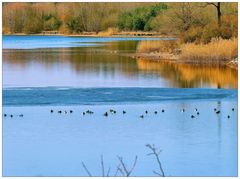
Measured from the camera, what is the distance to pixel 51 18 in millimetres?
52281

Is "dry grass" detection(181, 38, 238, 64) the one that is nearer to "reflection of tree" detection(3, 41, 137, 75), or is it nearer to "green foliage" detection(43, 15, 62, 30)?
"reflection of tree" detection(3, 41, 137, 75)

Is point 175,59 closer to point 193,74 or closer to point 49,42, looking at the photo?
point 193,74

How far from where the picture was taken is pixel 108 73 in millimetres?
22219

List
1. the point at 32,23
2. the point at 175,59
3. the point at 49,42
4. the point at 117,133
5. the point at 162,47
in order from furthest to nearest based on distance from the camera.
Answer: the point at 32,23
the point at 49,42
the point at 162,47
the point at 175,59
the point at 117,133

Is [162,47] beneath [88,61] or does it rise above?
above

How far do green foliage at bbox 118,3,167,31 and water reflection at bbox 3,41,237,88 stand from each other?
18956 mm

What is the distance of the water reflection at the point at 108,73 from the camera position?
19.3 m

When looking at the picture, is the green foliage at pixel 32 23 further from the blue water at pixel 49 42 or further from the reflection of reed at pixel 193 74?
the reflection of reed at pixel 193 74

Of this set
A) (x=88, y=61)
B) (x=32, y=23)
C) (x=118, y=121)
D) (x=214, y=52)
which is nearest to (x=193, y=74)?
(x=214, y=52)

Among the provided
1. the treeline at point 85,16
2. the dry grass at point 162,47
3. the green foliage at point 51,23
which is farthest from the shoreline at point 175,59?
the green foliage at point 51,23

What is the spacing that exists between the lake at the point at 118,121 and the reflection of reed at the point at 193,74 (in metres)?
0.03

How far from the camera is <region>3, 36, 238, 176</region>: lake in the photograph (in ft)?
31.6

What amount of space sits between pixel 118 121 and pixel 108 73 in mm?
9524

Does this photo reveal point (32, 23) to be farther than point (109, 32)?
Yes
